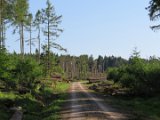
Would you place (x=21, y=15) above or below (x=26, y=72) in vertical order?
above

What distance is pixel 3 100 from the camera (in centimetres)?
2884

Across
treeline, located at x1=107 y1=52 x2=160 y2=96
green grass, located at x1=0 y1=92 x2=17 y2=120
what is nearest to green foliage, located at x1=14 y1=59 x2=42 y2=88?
green grass, located at x1=0 y1=92 x2=17 y2=120

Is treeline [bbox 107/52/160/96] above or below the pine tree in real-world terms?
below

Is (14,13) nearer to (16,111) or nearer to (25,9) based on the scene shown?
Result: (25,9)

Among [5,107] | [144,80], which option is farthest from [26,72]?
[5,107]

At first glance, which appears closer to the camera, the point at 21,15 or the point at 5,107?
the point at 5,107

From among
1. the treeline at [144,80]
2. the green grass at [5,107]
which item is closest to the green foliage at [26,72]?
the green grass at [5,107]

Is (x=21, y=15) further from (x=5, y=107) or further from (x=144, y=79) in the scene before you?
(x=5, y=107)

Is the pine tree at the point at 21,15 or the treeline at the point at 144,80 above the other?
the pine tree at the point at 21,15

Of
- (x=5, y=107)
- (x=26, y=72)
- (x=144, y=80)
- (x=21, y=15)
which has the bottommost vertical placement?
(x=5, y=107)

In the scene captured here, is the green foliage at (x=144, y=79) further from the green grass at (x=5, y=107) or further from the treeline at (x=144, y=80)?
the green grass at (x=5, y=107)

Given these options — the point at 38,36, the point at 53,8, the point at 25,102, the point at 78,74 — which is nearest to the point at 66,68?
the point at 78,74

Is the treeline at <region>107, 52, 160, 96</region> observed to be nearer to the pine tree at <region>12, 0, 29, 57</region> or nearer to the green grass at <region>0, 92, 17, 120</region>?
the green grass at <region>0, 92, 17, 120</region>

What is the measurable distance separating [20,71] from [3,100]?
41.1 feet
